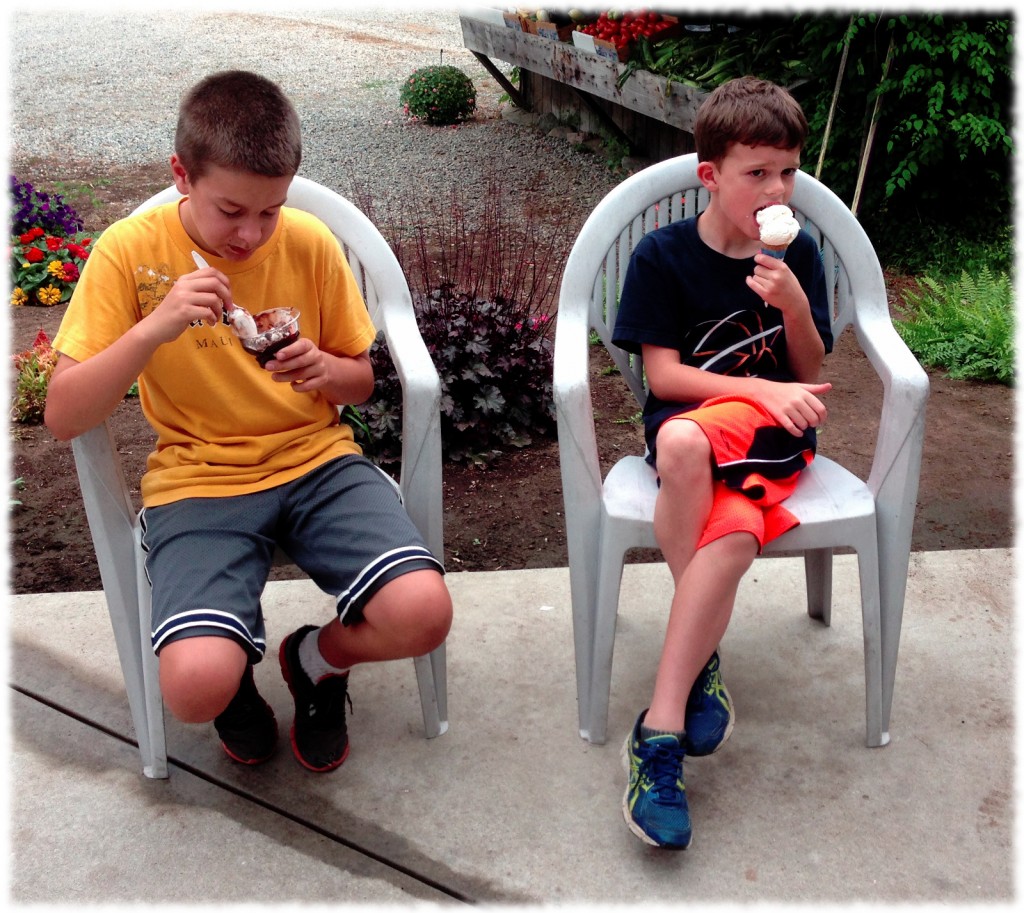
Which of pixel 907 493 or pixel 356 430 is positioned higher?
pixel 907 493

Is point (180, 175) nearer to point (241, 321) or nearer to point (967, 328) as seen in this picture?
point (241, 321)

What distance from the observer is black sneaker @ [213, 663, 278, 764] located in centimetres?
214

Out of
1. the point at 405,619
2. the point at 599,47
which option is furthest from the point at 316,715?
the point at 599,47

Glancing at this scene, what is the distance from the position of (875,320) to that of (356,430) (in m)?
1.72

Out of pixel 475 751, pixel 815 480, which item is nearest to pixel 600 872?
pixel 475 751

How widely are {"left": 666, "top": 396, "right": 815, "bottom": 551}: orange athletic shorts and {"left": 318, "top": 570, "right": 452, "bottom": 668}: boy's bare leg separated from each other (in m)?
0.50

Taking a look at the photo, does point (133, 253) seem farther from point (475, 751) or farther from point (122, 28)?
point (122, 28)

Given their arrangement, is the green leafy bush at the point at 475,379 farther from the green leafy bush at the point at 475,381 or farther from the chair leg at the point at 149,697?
the chair leg at the point at 149,697

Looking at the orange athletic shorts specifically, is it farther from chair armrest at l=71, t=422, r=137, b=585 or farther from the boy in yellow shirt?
chair armrest at l=71, t=422, r=137, b=585

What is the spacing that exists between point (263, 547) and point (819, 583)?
1.33 m

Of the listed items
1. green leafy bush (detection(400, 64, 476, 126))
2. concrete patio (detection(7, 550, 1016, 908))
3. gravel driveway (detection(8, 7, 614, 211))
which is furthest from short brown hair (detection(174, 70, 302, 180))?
green leafy bush (detection(400, 64, 476, 126))

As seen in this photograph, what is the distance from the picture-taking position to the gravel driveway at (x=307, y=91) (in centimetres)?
771

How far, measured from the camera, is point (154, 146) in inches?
337

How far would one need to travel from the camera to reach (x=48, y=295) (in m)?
4.77
